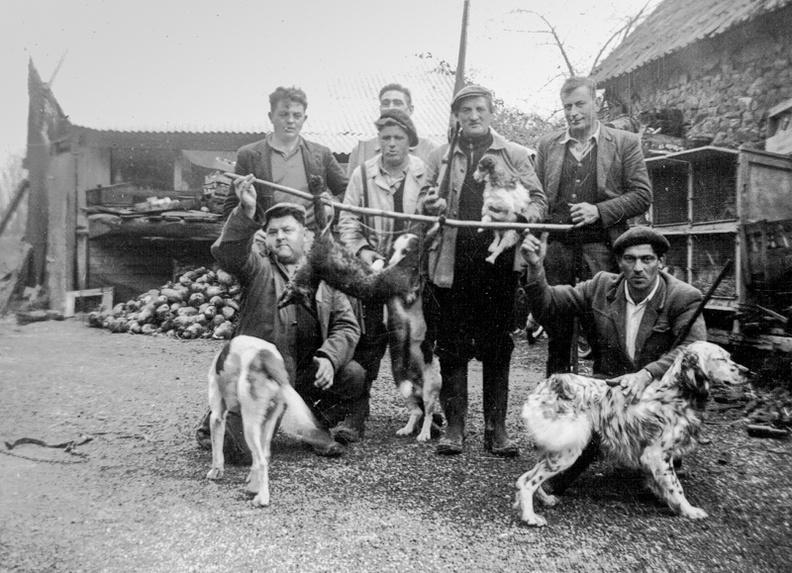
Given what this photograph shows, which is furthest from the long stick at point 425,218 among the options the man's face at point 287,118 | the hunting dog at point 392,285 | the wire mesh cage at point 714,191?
the wire mesh cage at point 714,191

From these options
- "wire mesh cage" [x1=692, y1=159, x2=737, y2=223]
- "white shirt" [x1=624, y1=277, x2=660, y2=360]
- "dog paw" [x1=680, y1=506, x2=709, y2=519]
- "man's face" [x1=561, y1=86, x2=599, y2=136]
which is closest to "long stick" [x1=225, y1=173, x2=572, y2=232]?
"white shirt" [x1=624, y1=277, x2=660, y2=360]

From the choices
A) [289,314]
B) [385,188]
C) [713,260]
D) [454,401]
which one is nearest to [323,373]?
[289,314]

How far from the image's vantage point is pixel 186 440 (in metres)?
4.63

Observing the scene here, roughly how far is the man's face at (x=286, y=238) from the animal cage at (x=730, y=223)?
5128 millimetres

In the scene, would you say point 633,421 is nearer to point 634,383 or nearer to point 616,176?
point 634,383

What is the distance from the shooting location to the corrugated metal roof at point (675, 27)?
8.59 m

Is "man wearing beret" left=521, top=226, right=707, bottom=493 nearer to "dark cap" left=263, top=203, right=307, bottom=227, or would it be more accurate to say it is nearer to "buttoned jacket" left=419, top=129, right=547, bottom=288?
"buttoned jacket" left=419, top=129, right=547, bottom=288

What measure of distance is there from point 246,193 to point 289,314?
0.90 meters

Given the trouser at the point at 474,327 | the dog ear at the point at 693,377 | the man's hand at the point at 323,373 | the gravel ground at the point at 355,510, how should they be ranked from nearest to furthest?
the gravel ground at the point at 355,510
the dog ear at the point at 693,377
the man's hand at the point at 323,373
the trouser at the point at 474,327

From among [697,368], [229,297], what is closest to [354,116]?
[229,297]

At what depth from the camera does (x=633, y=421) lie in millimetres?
3441

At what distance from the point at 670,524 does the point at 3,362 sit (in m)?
6.53

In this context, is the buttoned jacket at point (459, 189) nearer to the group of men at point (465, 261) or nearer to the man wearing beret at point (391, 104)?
the group of men at point (465, 261)

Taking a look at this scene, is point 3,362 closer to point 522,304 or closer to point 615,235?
point 522,304
